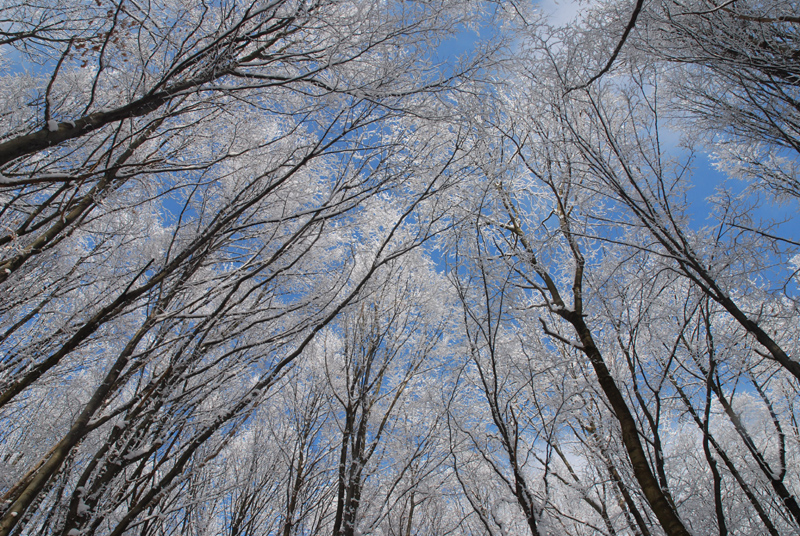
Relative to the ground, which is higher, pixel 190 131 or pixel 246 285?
pixel 190 131

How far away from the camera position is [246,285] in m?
4.04

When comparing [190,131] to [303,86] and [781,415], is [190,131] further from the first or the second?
[781,415]

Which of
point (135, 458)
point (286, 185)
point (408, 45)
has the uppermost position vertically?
point (286, 185)

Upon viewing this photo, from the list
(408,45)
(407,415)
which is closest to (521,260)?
(408,45)

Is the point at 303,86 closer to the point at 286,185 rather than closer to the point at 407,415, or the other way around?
the point at 286,185

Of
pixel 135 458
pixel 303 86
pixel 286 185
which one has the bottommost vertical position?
pixel 135 458

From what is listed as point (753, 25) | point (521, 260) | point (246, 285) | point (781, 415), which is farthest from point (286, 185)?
point (781, 415)

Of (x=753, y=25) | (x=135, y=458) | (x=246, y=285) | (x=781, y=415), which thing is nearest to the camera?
(x=135, y=458)

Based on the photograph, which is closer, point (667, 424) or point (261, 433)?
point (261, 433)

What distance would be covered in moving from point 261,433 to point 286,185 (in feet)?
12.9

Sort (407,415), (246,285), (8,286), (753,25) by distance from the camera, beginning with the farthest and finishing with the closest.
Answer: (407,415) < (246,285) < (8,286) < (753,25)

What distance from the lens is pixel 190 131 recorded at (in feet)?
11.0

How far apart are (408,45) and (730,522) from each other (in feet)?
25.8

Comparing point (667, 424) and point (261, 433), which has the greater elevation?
point (667, 424)
